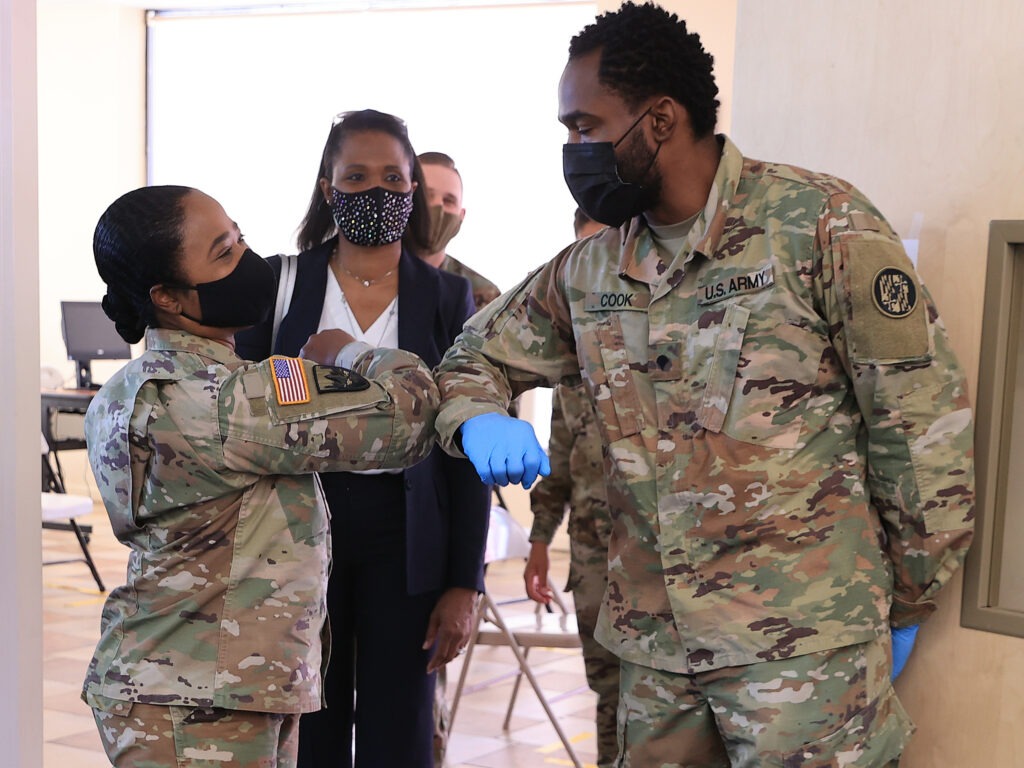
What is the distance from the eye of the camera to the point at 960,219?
6.11ft

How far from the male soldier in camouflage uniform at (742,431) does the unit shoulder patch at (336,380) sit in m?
0.16

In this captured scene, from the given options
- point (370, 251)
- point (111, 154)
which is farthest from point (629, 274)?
point (111, 154)

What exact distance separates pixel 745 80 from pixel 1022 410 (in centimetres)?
79

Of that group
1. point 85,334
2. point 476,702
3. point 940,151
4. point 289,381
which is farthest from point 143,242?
point 85,334

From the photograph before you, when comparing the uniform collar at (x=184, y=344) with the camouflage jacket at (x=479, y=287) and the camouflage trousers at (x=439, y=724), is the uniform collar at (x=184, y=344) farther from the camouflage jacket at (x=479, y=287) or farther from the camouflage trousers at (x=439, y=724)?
the camouflage jacket at (x=479, y=287)

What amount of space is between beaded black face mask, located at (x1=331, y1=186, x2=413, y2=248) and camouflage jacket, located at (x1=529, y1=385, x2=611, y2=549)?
674 mm

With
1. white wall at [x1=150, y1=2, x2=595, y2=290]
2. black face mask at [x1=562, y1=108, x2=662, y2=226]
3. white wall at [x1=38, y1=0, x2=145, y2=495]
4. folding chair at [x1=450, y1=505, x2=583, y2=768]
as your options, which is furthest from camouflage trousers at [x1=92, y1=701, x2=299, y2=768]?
white wall at [x1=38, y1=0, x2=145, y2=495]

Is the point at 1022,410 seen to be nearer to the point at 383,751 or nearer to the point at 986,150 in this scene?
the point at 986,150

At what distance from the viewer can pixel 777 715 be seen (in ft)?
5.32

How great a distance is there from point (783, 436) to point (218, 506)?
2.91 feet

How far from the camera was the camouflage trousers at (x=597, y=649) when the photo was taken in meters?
2.80

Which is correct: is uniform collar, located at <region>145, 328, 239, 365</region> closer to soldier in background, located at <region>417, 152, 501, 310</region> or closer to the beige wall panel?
the beige wall panel

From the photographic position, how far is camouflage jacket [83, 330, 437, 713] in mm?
1760

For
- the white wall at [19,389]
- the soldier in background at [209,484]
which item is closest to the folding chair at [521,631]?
the white wall at [19,389]
